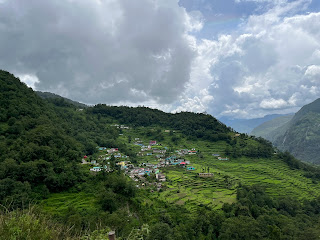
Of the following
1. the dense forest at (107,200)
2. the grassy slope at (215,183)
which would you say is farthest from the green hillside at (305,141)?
the dense forest at (107,200)

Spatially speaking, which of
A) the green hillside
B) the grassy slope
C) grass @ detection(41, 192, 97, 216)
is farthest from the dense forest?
the green hillside

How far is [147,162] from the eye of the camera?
58156 millimetres

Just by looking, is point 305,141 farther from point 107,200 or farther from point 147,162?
point 107,200

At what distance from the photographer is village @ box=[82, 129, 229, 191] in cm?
4088

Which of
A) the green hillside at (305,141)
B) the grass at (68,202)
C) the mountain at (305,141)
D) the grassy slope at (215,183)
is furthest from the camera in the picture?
the green hillside at (305,141)

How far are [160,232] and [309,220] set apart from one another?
31001mm

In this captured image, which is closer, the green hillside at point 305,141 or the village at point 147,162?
the village at point 147,162

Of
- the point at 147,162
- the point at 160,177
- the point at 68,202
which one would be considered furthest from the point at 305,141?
the point at 68,202

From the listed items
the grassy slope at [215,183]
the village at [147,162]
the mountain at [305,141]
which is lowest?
the grassy slope at [215,183]

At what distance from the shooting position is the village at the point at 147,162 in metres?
40.9

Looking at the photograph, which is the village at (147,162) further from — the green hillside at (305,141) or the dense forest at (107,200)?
the green hillside at (305,141)

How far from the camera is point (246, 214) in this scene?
31.5m

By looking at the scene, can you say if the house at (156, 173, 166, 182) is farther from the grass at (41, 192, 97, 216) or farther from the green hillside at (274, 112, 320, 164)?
the green hillside at (274, 112, 320, 164)

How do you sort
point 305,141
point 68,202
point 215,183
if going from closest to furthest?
point 68,202 → point 215,183 → point 305,141
